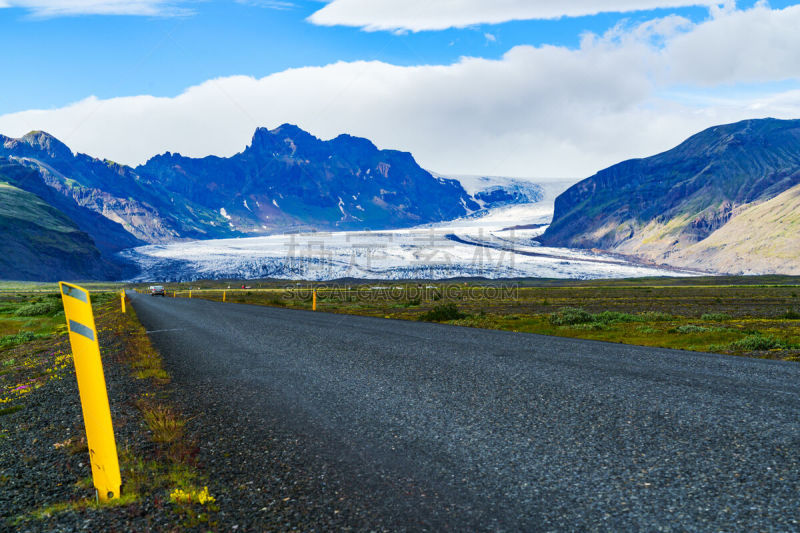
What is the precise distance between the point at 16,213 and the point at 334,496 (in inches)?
9081

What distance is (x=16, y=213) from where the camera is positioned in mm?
187875

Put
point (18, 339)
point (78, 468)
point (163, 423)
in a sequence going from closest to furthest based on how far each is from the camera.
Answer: point (78, 468) < point (163, 423) < point (18, 339)

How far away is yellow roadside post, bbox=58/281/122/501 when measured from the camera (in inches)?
149

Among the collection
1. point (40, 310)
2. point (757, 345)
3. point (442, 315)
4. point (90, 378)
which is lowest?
point (40, 310)

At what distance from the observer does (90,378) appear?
12.7 ft

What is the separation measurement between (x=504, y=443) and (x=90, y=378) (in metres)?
3.87

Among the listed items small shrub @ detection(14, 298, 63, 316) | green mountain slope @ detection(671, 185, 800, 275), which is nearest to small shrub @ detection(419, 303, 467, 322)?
small shrub @ detection(14, 298, 63, 316)

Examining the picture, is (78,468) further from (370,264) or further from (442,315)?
(370,264)

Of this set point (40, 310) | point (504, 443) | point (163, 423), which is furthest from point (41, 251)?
point (504, 443)

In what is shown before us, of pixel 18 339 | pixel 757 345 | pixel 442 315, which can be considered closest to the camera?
pixel 757 345

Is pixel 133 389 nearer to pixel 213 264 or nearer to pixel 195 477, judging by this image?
pixel 195 477

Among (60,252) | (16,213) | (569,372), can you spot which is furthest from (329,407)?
(16,213)

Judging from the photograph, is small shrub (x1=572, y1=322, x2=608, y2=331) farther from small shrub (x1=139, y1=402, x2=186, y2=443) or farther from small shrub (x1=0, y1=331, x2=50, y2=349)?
small shrub (x1=0, y1=331, x2=50, y2=349)

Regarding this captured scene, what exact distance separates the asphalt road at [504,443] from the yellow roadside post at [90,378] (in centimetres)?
99
